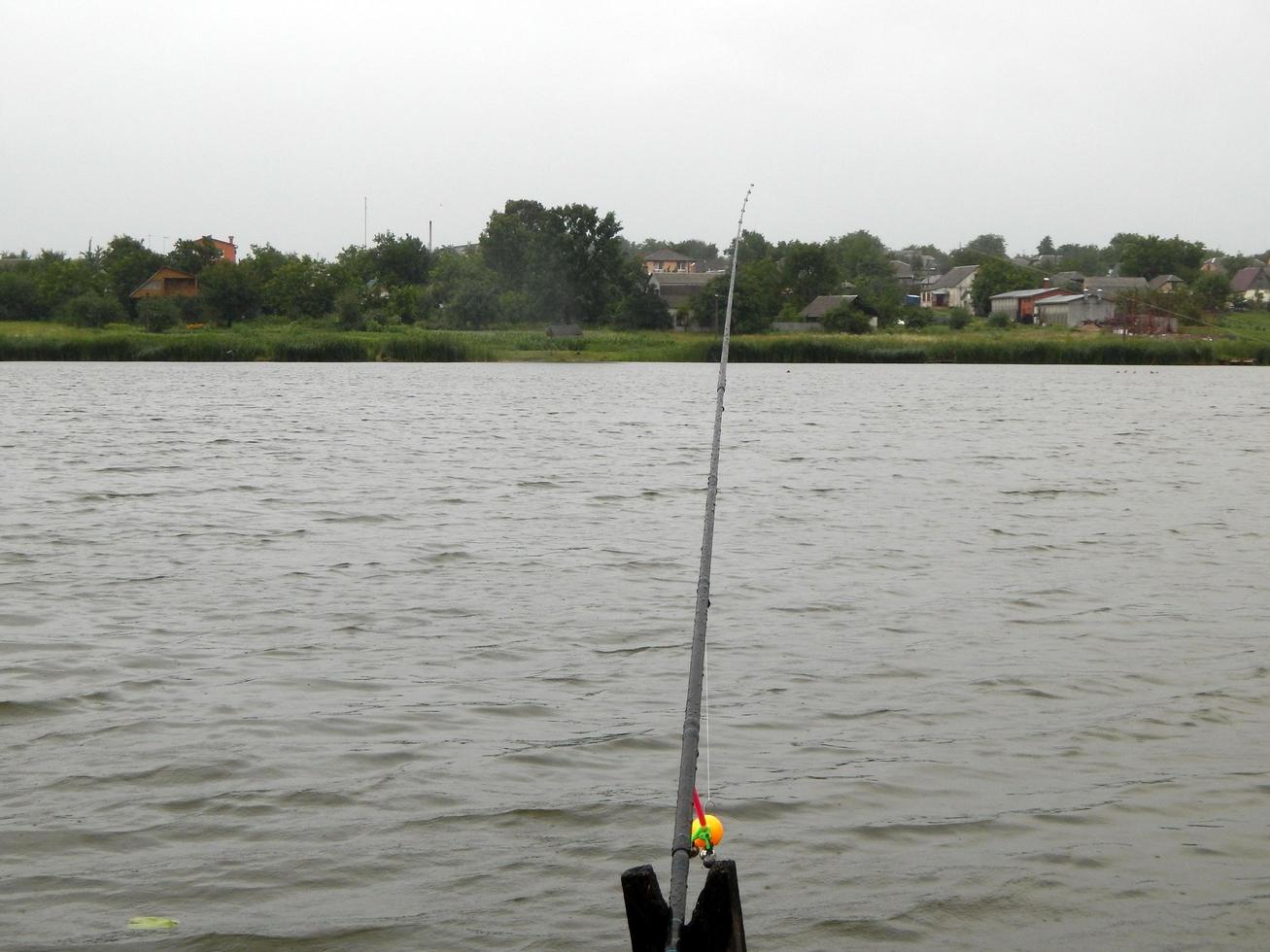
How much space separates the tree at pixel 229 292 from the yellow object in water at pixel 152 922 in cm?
7948

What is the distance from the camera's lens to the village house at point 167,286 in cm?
8406

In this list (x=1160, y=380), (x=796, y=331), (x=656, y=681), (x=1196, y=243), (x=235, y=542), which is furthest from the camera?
(x=1196, y=243)

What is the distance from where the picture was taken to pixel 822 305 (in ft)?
287

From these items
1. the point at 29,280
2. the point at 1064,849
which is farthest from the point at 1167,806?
the point at 29,280

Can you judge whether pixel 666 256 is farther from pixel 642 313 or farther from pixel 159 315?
pixel 159 315

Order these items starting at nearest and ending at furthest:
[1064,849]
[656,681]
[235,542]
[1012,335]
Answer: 1. [1064,849]
2. [656,681]
3. [235,542]
4. [1012,335]

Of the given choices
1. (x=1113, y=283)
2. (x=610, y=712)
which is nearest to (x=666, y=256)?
(x=1113, y=283)

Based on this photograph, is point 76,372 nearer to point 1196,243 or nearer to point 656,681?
point 656,681

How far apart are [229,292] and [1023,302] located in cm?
5448

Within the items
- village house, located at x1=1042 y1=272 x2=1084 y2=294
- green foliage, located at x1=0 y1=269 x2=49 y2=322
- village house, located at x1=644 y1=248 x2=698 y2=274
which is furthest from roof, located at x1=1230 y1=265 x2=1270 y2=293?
green foliage, located at x1=0 y1=269 x2=49 y2=322

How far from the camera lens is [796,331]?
81312 mm

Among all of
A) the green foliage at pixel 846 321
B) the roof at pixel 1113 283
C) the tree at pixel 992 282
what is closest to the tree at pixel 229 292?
the green foliage at pixel 846 321

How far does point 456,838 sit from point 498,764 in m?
0.82

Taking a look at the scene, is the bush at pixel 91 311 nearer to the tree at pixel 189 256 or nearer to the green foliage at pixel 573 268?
the tree at pixel 189 256
